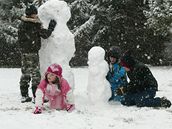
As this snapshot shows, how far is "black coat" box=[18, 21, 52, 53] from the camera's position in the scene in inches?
322

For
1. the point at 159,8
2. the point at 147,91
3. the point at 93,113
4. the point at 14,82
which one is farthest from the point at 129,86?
the point at 159,8

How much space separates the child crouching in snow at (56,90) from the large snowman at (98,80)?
A: 0.92 meters

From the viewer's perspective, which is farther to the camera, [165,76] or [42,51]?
[165,76]

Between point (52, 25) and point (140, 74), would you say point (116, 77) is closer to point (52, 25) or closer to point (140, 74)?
point (140, 74)

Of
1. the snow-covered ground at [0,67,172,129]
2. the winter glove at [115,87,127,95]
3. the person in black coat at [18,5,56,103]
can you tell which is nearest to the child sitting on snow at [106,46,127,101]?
the winter glove at [115,87,127,95]

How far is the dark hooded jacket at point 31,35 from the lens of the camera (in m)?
8.19

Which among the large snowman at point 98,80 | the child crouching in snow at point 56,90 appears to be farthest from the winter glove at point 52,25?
the child crouching in snow at point 56,90

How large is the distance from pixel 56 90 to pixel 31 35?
1.25m

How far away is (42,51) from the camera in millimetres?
8570

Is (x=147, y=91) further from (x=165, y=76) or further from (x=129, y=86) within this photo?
(x=165, y=76)

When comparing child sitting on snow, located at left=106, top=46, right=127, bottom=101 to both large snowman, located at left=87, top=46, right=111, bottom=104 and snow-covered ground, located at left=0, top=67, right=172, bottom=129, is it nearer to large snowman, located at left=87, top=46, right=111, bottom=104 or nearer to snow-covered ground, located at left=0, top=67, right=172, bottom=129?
large snowman, located at left=87, top=46, right=111, bottom=104

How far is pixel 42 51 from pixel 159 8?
28.1 ft

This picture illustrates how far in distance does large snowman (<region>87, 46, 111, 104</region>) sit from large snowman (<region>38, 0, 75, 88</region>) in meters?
0.45

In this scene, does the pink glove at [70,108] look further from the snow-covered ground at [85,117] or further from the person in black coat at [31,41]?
the person in black coat at [31,41]
